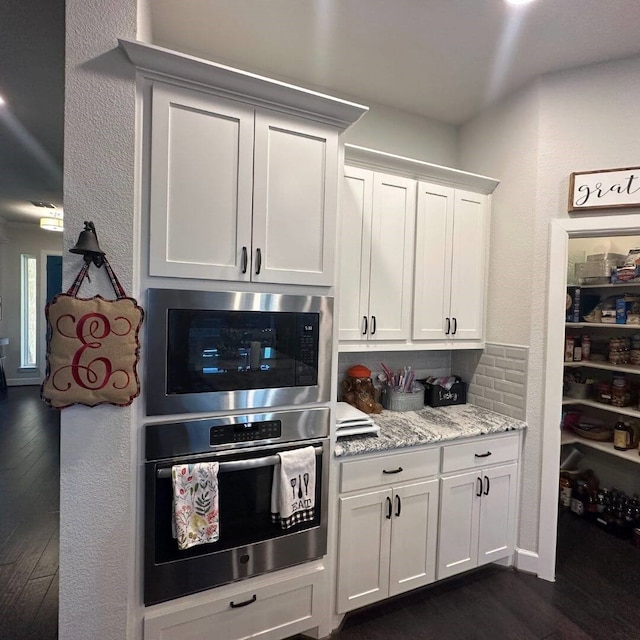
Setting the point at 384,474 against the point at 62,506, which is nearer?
the point at 62,506

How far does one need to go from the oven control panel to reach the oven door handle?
8cm

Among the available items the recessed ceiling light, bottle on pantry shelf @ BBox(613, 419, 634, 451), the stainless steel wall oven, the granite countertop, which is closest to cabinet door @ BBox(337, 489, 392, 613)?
the stainless steel wall oven

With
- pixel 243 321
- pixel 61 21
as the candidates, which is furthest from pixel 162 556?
pixel 61 21

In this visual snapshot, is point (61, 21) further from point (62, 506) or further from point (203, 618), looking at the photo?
point (203, 618)

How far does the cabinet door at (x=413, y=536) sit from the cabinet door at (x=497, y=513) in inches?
13.9

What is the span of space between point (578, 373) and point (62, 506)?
11.9 feet

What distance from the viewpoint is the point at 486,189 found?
2.38 m

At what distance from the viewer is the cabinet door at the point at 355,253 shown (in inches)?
78.9

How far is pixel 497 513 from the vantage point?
2094 mm

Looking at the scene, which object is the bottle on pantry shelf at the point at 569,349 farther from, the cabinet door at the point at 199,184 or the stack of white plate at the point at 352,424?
the cabinet door at the point at 199,184

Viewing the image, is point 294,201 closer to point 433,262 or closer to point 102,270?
point 102,270

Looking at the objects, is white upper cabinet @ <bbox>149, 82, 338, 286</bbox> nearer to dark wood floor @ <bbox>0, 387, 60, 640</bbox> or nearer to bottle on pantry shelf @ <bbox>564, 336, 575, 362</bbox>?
dark wood floor @ <bbox>0, 387, 60, 640</bbox>

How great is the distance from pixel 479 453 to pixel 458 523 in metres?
0.39

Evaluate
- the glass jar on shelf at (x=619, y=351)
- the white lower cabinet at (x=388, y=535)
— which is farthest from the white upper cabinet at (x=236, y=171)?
the glass jar on shelf at (x=619, y=351)
